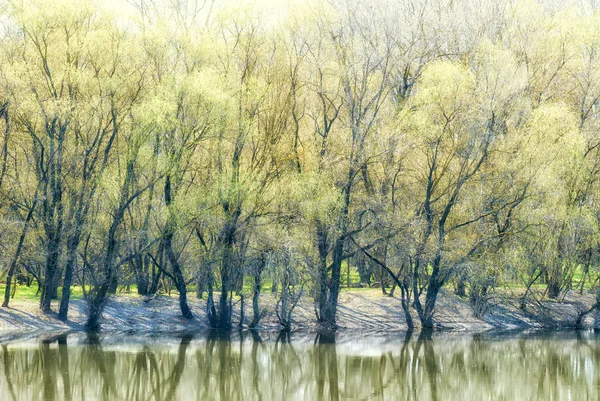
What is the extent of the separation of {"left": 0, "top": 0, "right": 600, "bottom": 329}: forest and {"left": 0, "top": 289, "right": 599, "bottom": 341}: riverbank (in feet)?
2.30

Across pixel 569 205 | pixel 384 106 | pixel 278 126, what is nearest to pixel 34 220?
pixel 278 126

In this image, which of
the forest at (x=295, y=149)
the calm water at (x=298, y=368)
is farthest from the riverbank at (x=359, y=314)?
the calm water at (x=298, y=368)

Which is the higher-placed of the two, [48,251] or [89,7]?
Result: [89,7]

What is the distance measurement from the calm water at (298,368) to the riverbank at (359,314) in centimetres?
258

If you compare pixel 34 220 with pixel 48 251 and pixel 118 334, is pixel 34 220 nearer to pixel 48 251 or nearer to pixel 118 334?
pixel 48 251

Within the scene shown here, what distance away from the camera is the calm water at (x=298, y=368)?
2061 cm

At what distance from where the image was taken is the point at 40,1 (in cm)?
2930

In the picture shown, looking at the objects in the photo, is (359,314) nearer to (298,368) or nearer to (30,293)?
(298,368)

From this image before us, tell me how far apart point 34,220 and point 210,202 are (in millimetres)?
6680

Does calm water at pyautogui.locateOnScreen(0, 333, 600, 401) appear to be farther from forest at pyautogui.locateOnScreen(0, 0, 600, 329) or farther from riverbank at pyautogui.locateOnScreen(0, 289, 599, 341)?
forest at pyautogui.locateOnScreen(0, 0, 600, 329)

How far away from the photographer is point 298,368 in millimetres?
24312

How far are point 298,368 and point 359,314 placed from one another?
10.4 meters

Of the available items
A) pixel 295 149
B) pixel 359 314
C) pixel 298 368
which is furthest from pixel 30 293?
pixel 298 368

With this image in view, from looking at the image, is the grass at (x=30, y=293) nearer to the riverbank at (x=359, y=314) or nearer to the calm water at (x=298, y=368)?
the riverbank at (x=359, y=314)
